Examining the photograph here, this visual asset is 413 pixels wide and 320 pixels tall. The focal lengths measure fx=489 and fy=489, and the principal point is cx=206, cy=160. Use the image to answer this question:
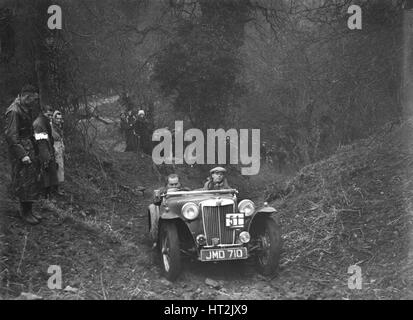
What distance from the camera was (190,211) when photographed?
637 cm

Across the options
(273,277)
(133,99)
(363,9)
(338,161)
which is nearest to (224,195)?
(273,277)

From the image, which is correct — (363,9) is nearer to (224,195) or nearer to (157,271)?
(224,195)

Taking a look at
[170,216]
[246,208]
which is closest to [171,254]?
[170,216]

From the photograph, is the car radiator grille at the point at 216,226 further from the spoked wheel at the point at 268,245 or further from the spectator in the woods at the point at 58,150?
the spectator in the woods at the point at 58,150

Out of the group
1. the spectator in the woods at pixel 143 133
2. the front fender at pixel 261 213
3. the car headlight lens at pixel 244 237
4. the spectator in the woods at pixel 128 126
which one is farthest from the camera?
the spectator in the woods at pixel 128 126

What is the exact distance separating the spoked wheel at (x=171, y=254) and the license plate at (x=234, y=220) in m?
0.68

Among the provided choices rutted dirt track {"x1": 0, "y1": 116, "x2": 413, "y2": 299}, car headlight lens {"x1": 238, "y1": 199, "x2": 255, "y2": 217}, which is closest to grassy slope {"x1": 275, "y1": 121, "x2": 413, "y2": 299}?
rutted dirt track {"x1": 0, "y1": 116, "x2": 413, "y2": 299}

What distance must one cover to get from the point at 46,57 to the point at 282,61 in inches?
201

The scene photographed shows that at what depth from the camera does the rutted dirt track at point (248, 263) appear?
19.3 ft

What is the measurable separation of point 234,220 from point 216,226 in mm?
248

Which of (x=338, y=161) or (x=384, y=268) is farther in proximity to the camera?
(x=338, y=161)

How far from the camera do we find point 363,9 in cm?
892

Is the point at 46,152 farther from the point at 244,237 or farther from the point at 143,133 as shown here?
the point at 143,133

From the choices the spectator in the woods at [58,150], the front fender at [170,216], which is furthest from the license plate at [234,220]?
the spectator in the woods at [58,150]
